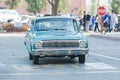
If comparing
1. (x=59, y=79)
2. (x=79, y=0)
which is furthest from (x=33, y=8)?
(x=59, y=79)

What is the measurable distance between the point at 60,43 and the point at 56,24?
1.44 meters

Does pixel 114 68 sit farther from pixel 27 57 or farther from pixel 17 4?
pixel 17 4

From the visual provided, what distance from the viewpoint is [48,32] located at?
1680 centimetres

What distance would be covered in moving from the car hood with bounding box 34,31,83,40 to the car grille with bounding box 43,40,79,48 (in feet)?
0.36

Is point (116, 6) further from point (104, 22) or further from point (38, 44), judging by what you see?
point (38, 44)

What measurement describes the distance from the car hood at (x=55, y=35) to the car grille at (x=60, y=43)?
4.3 inches

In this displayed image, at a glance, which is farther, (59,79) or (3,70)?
(3,70)

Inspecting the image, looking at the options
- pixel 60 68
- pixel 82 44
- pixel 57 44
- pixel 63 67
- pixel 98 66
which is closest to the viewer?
pixel 60 68

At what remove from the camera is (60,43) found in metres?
16.1

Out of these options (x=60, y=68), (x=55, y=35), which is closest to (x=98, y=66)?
(x=60, y=68)

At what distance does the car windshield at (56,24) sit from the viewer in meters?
17.2

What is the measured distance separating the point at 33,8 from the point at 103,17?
49343 millimetres

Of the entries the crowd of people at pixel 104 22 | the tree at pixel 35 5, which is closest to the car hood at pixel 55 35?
the crowd of people at pixel 104 22

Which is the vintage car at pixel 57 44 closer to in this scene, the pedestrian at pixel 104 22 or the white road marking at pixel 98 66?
the white road marking at pixel 98 66
